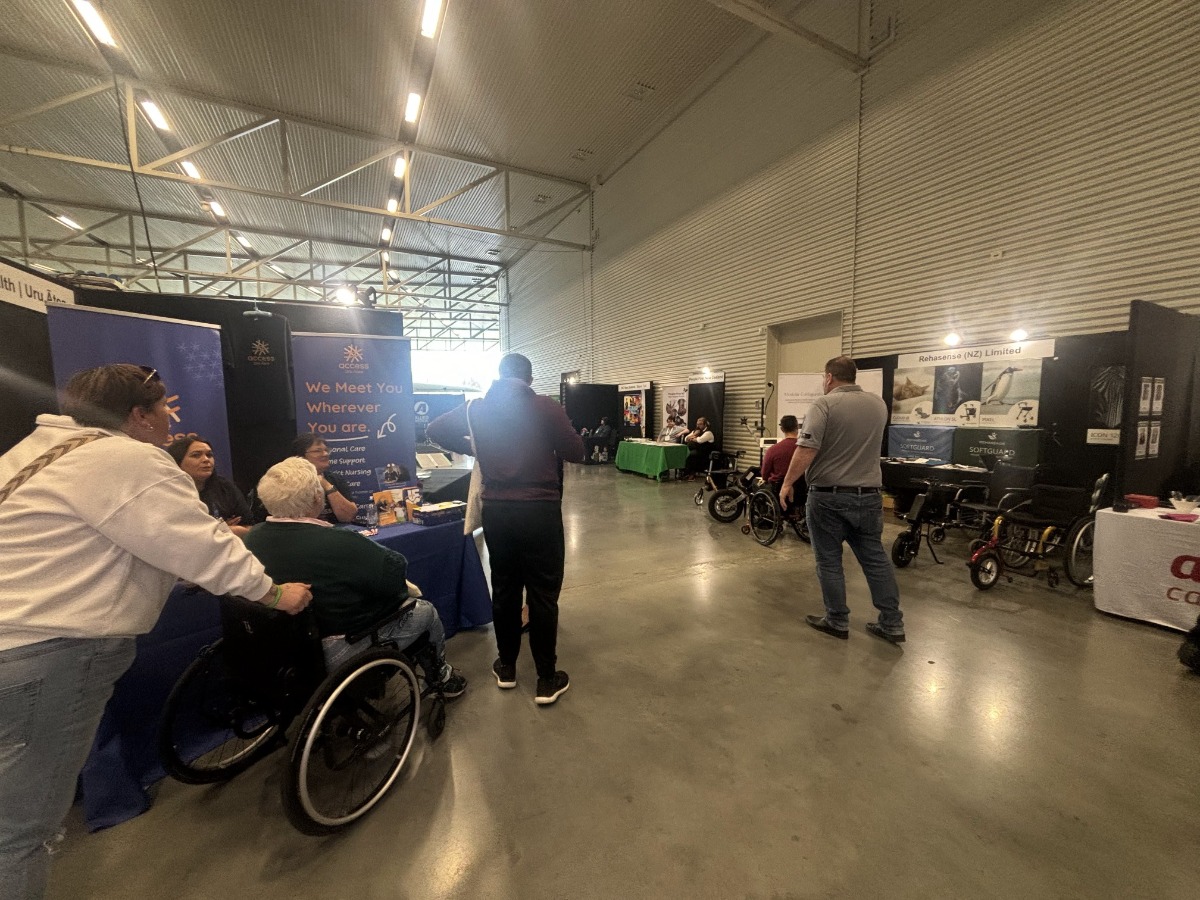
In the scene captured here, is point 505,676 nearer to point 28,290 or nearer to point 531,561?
point 531,561

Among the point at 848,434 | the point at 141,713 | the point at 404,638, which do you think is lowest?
the point at 141,713

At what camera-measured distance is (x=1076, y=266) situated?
14.8ft

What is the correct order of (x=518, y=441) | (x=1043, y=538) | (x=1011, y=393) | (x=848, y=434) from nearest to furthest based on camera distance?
(x=518, y=441) → (x=848, y=434) → (x=1043, y=538) → (x=1011, y=393)

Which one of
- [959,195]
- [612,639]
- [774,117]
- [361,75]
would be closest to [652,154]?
[774,117]

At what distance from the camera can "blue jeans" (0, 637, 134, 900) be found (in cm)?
98

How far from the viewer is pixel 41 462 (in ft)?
3.39

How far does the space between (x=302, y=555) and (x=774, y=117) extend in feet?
28.0

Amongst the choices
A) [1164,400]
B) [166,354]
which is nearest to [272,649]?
[166,354]

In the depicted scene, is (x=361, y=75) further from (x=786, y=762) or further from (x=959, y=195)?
(x=786, y=762)

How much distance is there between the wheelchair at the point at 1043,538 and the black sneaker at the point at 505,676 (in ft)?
11.3

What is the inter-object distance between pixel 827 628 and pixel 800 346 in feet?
18.5

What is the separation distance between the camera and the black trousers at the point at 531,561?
6.94 ft

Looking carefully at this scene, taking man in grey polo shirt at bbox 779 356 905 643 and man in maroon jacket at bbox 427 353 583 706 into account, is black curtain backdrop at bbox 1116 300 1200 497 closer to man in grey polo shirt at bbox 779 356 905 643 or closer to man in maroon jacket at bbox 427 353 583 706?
man in grey polo shirt at bbox 779 356 905 643

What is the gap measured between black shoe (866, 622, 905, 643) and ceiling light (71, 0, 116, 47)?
9.88 meters
